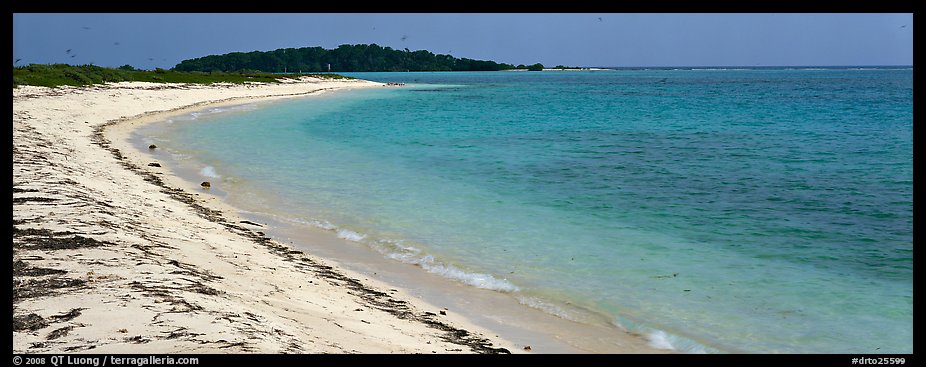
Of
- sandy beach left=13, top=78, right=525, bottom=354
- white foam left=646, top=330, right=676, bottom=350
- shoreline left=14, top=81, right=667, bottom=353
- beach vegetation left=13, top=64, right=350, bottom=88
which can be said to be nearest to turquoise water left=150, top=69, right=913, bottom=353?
white foam left=646, top=330, right=676, bottom=350

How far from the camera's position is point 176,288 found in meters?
5.99

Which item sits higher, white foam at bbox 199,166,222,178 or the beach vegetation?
the beach vegetation

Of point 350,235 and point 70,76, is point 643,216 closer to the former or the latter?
point 350,235

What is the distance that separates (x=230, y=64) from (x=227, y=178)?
194 m

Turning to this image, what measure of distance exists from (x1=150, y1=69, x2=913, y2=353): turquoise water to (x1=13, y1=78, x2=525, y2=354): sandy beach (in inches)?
58.8

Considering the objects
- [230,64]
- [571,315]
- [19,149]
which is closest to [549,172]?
[571,315]

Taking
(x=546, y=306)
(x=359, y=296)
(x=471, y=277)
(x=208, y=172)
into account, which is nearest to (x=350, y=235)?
(x=471, y=277)

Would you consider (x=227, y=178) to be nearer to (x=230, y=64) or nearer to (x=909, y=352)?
(x=909, y=352)

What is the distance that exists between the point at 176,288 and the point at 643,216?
7915 mm

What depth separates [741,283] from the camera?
318 inches

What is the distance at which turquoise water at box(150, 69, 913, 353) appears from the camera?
7191 mm

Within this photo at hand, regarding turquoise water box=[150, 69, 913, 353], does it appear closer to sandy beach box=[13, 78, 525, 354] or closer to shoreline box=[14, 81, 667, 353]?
shoreline box=[14, 81, 667, 353]

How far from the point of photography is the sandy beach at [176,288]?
486 centimetres

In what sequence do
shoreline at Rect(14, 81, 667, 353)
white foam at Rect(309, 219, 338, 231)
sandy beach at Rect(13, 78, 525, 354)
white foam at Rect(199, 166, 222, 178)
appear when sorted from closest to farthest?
sandy beach at Rect(13, 78, 525, 354) → shoreline at Rect(14, 81, 667, 353) → white foam at Rect(309, 219, 338, 231) → white foam at Rect(199, 166, 222, 178)
